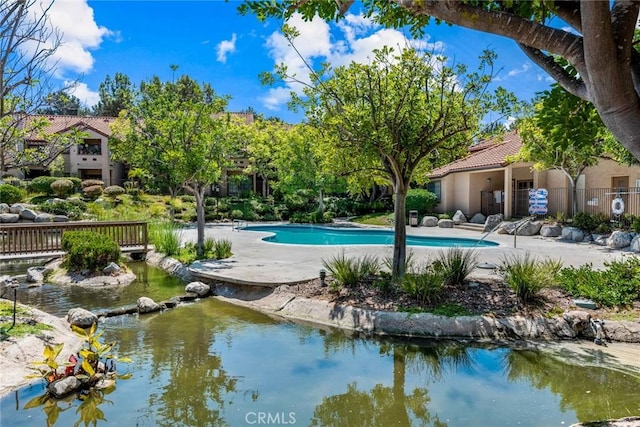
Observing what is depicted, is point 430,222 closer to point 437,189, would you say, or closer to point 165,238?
point 437,189

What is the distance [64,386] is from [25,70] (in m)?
4.73

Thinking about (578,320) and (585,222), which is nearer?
(578,320)

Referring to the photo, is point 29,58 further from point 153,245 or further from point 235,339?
point 153,245

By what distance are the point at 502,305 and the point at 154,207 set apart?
23.9 m

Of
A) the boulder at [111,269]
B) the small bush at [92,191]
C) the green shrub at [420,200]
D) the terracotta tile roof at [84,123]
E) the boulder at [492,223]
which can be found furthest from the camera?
the terracotta tile roof at [84,123]

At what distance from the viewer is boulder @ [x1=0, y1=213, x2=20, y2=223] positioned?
76.5 feet

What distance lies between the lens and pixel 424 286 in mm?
7820

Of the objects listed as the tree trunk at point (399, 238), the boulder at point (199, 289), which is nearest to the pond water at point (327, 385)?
the tree trunk at point (399, 238)

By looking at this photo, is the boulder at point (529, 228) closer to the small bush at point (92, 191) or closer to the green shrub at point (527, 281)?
the green shrub at point (527, 281)

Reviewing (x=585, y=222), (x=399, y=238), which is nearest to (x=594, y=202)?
(x=585, y=222)

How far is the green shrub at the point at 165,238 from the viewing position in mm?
13992

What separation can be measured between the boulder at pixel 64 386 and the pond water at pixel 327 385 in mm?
122

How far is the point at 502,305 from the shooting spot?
7703 mm

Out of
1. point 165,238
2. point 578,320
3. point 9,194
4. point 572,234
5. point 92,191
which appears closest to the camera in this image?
point 578,320
